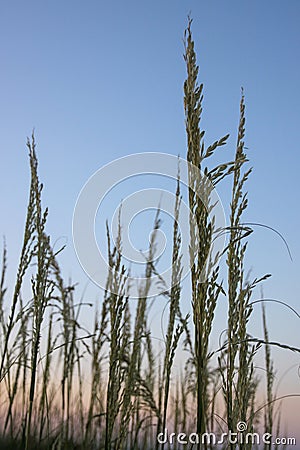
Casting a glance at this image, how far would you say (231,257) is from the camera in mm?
2268

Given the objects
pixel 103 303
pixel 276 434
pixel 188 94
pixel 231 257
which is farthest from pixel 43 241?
pixel 276 434

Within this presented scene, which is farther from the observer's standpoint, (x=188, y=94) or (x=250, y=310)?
(x=250, y=310)

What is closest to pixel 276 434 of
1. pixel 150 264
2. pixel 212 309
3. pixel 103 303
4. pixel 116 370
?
pixel 150 264

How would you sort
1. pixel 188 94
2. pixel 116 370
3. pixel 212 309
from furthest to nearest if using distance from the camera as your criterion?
1. pixel 116 370
2. pixel 188 94
3. pixel 212 309

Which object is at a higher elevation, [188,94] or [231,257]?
[188,94]

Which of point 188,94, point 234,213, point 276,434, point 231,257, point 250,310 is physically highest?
point 188,94

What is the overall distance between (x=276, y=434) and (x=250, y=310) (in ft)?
7.06

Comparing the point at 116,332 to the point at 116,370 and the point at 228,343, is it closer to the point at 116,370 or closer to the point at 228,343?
the point at 116,370

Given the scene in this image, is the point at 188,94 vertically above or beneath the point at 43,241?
above

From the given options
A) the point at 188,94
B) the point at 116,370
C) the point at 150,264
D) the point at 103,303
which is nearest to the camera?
the point at 188,94

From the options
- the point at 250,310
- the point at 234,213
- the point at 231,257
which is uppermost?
the point at 234,213

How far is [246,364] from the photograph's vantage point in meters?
2.35

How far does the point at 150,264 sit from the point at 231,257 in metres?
1.16

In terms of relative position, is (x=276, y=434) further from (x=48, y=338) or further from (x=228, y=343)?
(x=228, y=343)
